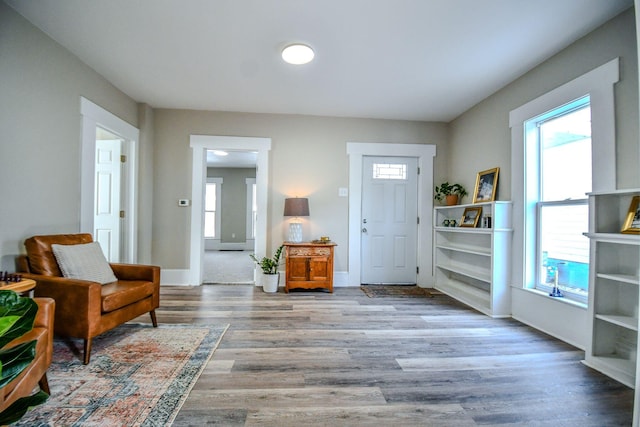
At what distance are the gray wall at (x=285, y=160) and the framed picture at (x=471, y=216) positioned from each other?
0.88 meters

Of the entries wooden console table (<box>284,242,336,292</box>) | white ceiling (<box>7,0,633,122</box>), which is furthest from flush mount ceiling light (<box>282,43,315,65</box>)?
wooden console table (<box>284,242,336,292</box>)

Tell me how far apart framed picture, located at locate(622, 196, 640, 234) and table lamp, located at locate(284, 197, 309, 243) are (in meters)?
2.97

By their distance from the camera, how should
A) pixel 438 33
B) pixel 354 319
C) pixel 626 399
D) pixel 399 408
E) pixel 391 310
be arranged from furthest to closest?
1. pixel 391 310
2. pixel 354 319
3. pixel 438 33
4. pixel 626 399
5. pixel 399 408

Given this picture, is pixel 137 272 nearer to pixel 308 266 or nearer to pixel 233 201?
pixel 308 266

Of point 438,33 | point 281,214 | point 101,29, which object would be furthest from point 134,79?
point 438,33

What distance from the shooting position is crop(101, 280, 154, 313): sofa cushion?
2015 millimetres

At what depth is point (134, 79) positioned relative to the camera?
124 inches

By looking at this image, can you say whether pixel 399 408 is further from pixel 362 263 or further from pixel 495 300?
pixel 362 263

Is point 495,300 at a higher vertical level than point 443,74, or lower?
lower

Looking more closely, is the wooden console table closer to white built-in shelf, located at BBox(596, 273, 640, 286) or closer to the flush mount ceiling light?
the flush mount ceiling light

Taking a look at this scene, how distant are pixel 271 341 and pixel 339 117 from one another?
3.21 metres

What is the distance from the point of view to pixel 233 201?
28.4 feet

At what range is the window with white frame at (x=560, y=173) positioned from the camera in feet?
7.03

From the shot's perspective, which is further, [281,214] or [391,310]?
[281,214]
